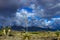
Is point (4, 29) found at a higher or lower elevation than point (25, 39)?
higher

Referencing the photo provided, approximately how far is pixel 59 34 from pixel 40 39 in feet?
29.0

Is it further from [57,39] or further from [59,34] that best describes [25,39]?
[59,34]

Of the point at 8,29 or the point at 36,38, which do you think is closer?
the point at 36,38

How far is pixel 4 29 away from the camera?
46938mm

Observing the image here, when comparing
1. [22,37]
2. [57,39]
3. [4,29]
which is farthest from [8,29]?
[57,39]

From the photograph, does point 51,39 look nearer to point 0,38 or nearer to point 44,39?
point 44,39

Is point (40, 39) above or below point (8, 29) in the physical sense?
below

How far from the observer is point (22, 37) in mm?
43438

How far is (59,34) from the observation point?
49375 mm

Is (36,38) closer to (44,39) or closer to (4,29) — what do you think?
(44,39)

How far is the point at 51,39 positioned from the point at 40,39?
8.01ft

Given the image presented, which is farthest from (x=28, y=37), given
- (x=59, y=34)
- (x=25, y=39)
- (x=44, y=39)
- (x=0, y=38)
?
(x=59, y=34)

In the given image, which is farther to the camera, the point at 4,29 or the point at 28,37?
the point at 4,29

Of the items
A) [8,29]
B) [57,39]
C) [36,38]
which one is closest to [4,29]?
[8,29]
